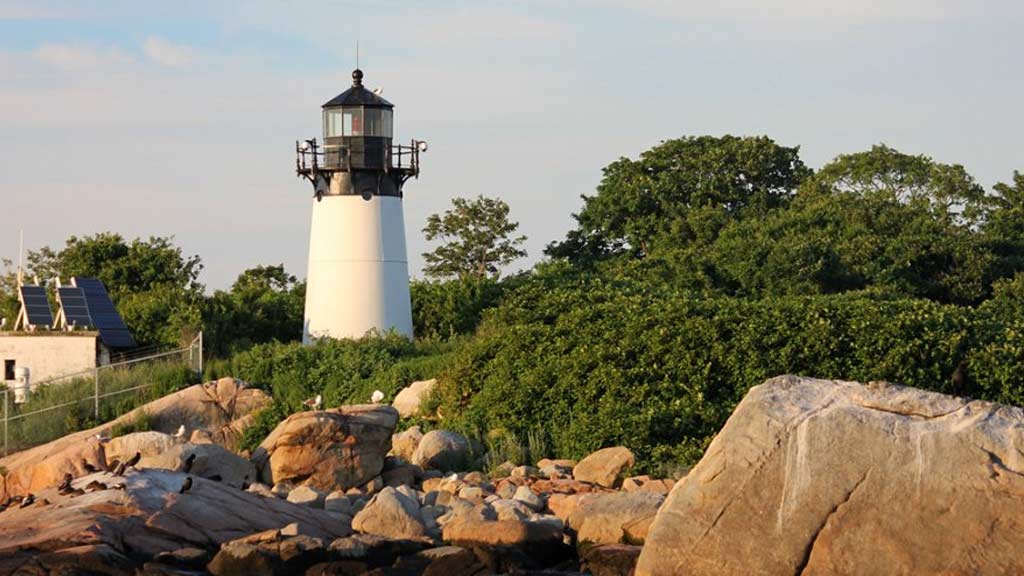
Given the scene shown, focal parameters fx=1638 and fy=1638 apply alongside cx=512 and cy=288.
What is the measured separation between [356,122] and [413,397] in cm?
736

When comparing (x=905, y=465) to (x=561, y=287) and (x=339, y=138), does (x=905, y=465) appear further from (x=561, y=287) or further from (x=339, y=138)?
(x=339, y=138)

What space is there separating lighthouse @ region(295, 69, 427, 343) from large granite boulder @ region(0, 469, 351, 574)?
13369 millimetres

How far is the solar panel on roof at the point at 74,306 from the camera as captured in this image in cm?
3186

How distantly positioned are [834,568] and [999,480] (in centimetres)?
163

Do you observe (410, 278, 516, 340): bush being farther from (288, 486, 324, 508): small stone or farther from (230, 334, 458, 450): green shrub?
(288, 486, 324, 508): small stone

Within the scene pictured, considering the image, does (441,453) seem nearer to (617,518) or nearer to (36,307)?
(617,518)

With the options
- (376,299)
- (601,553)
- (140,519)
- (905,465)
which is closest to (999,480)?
(905,465)

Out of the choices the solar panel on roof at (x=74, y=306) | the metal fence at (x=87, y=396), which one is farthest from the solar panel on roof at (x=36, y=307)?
the metal fence at (x=87, y=396)

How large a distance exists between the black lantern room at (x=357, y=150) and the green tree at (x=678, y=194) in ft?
41.8

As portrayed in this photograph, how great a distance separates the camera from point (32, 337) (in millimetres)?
31547

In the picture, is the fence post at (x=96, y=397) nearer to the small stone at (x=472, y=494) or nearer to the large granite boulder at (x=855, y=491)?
the small stone at (x=472, y=494)

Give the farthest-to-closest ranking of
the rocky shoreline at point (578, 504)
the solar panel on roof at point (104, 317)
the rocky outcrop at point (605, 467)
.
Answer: the solar panel on roof at point (104, 317), the rocky outcrop at point (605, 467), the rocky shoreline at point (578, 504)

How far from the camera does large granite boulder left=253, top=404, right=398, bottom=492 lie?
70.0 ft

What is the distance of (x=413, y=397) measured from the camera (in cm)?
2711
